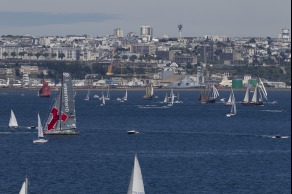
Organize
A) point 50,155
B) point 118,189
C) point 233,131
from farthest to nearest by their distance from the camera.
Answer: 1. point 233,131
2. point 50,155
3. point 118,189

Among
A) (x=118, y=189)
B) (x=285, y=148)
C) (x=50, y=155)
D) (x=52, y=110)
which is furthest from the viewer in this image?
(x=52, y=110)

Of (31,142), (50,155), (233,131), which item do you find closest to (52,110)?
(31,142)

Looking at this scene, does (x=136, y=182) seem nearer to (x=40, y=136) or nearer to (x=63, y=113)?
(x=40, y=136)

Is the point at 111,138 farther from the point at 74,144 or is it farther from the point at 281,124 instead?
the point at 281,124

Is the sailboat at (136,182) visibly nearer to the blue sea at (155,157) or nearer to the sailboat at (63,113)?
the blue sea at (155,157)

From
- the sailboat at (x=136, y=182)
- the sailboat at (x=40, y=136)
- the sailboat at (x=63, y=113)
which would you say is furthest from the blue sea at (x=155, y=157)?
the sailboat at (x=136, y=182)

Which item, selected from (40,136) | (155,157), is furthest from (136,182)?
(40,136)

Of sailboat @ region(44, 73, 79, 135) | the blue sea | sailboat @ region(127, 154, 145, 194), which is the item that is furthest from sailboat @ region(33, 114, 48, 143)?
sailboat @ region(127, 154, 145, 194)

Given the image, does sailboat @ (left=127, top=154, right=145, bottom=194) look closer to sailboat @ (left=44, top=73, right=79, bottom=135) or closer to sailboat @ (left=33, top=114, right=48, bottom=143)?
sailboat @ (left=33, top=114, right=48, bottom=143)
